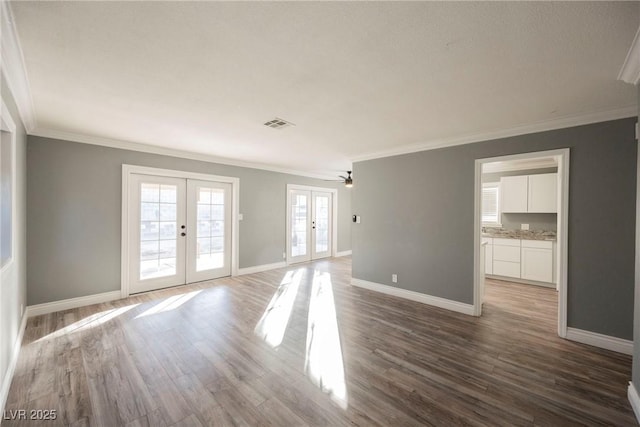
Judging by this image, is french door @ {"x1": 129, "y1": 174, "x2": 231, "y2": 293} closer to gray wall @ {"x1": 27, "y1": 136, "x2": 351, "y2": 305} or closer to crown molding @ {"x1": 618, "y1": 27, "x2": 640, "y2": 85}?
gray wall @ {"x1": 27, "y1": 136, "x2": 351, "y2": 305}

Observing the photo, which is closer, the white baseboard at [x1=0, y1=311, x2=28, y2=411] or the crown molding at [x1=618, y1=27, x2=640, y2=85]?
the crown molding at [x1=618, y1=27, x2=640, y2=85]

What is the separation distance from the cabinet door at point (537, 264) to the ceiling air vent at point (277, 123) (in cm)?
517

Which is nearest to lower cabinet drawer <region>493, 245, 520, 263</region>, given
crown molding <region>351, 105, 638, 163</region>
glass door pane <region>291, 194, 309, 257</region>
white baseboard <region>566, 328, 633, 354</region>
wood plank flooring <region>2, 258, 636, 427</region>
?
wood plank flooring <region>2, 258, 636, 427</region>

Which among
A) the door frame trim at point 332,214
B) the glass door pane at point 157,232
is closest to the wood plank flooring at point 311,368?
the glass door pane at point 157,232

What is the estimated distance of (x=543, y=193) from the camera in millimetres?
5125

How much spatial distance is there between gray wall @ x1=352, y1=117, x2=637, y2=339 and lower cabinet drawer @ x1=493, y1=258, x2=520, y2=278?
2.42 m

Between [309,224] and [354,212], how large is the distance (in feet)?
8.23

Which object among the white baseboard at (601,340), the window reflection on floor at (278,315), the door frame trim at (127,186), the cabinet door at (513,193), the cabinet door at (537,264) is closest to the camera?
the white baseboard at (601,340)

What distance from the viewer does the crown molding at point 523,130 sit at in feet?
9.01

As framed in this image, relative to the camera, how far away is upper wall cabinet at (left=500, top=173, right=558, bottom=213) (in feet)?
16.5

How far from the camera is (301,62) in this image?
192cm

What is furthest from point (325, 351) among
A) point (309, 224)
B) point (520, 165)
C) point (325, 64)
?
point (520, 165)

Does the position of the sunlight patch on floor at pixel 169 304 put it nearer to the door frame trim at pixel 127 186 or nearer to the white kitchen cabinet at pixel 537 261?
the door frame trim at pixel 127 186

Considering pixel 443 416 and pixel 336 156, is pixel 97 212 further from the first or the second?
pixel 443 416
